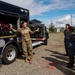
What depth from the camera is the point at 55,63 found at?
7.36 metres

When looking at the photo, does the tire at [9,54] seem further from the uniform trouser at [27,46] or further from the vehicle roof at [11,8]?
the vehicle roof at [11,8]

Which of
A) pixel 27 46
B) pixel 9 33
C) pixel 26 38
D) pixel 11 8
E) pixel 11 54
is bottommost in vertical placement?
pixel 11 54

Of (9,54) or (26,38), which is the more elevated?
(26,38)

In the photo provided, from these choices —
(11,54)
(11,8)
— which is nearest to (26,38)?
(11,54)

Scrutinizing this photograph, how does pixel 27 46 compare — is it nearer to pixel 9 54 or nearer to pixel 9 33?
pixel 9 54

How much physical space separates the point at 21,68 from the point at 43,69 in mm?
871

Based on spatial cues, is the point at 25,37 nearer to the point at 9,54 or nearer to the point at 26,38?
the point at 26,38

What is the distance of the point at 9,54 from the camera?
7371 mm

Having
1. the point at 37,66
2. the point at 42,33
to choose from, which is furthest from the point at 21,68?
the point at 42,33

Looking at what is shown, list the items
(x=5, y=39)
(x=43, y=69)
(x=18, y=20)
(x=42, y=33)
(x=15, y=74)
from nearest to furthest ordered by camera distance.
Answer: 1. (x=15, y=74)
2. (x=43, y=69)
3. (x=5, y=39)
4. (x=18, y=20)
5. (x=42, y=33)

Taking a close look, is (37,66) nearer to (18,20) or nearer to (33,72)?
(33,72)

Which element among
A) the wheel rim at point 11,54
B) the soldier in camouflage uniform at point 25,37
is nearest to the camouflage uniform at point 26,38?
the soldier in camouflage uniform at point 25,37

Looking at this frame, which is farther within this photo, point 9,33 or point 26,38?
point 9,33

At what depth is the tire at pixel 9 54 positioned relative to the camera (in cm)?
694
